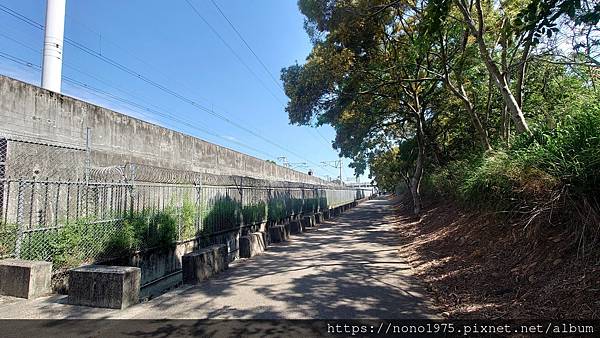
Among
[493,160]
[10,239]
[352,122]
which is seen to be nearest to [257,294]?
[10,239]

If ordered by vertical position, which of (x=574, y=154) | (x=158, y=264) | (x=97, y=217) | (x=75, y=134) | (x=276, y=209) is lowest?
(x=158, y=264)

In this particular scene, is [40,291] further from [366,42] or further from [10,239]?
[366,42]

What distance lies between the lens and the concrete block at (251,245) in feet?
31.3

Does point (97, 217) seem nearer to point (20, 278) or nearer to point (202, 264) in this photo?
point (20, 278)

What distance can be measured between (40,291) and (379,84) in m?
12.3

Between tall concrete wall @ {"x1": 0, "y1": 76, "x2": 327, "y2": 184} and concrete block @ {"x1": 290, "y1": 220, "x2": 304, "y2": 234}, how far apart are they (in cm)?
462

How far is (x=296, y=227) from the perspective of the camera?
14.9 m

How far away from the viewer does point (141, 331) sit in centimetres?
433

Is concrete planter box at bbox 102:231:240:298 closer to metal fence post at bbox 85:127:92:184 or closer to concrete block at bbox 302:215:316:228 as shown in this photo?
metal fence post at bbox 85:127:92:184

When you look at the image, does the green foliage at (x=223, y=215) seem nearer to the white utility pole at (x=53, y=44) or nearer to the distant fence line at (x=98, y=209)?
the distant fence line at (x=98, y=209)

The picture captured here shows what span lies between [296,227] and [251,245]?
5.30 metres

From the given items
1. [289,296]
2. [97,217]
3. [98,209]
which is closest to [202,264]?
[289,296]

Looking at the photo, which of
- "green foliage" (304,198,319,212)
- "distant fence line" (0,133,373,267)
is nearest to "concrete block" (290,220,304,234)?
"distant fence line" (0,133,373,267)

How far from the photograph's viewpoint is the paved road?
4.91 metres
